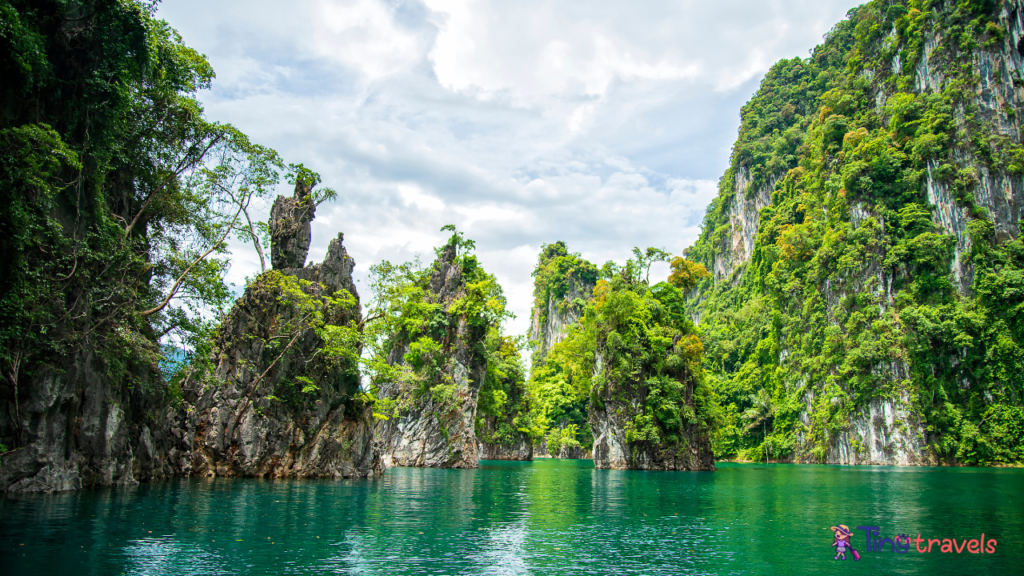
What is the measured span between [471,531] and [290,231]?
68.3 feet

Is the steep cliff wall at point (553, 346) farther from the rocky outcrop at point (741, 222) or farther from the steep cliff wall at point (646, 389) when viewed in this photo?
the rocky outcrop at point (741, 222)

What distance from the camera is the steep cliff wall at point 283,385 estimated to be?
2534cm

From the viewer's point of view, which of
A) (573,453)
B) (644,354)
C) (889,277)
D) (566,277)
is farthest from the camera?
(566,277)

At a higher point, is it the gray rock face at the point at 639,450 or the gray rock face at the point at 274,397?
the gray rock face at the point at 274,397

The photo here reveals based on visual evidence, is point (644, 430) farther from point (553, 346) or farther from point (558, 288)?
point (558, 288)

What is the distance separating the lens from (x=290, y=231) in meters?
29.5

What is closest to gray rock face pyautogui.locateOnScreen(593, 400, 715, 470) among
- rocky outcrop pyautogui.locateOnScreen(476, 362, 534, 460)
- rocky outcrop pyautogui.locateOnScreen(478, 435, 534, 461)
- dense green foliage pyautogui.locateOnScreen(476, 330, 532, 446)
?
dense green foliage pyautogui.locateOnScreen(476, 330, 532, 446)

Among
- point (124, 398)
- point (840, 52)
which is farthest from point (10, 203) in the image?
point (840, 52)

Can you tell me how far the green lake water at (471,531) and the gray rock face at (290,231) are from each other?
11271 mm

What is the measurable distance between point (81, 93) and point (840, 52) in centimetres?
10613

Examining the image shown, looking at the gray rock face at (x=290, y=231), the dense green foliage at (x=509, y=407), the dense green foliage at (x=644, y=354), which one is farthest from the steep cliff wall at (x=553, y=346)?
the gray rock face at (x=290, y=231)

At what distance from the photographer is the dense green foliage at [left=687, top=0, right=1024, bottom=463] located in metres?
49.2

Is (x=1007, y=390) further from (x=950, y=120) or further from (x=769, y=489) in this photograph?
(x=769, y=489)

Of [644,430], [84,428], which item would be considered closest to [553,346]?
[644,430]
